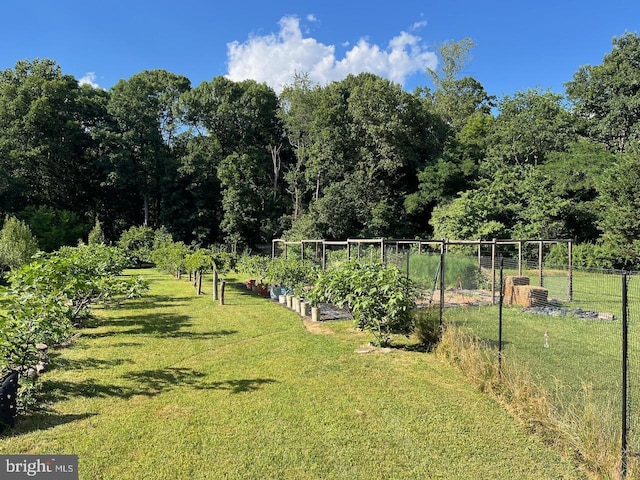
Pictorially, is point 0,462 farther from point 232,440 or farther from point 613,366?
point 613,366

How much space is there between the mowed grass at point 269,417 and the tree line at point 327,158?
18.5m

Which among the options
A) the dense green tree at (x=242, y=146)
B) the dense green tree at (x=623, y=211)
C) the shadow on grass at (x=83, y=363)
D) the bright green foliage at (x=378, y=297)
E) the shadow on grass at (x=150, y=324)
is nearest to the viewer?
→ the shadow on grass at (x=83, y=363)

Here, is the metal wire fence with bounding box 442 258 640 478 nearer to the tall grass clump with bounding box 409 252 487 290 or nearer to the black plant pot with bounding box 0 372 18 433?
the tall grass clump with bounding box 409 252 487 290

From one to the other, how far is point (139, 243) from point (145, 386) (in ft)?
77.0

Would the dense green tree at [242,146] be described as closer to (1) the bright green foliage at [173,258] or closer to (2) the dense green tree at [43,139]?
(2) the dense green tree at [43,139]

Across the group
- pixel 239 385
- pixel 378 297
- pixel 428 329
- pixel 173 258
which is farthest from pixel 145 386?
pixel 173 258

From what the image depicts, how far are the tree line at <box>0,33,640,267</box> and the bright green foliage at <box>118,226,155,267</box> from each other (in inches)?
128

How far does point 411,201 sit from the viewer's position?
26609 millimetres

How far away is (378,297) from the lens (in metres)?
6.39

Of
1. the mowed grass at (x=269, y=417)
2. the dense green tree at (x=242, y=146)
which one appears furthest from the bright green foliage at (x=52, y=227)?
the mowed grass at (x=269, y=417)

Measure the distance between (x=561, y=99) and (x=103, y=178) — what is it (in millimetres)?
34399

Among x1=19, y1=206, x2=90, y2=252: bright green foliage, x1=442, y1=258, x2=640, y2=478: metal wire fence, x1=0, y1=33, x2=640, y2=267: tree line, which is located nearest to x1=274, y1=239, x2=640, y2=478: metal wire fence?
x1=442, y1=258, x2=640, y2=478: metal wire fence

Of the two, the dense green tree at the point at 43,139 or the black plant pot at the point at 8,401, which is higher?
the dense green tree at the point at 43,139

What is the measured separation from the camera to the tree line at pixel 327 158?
23.4 m
